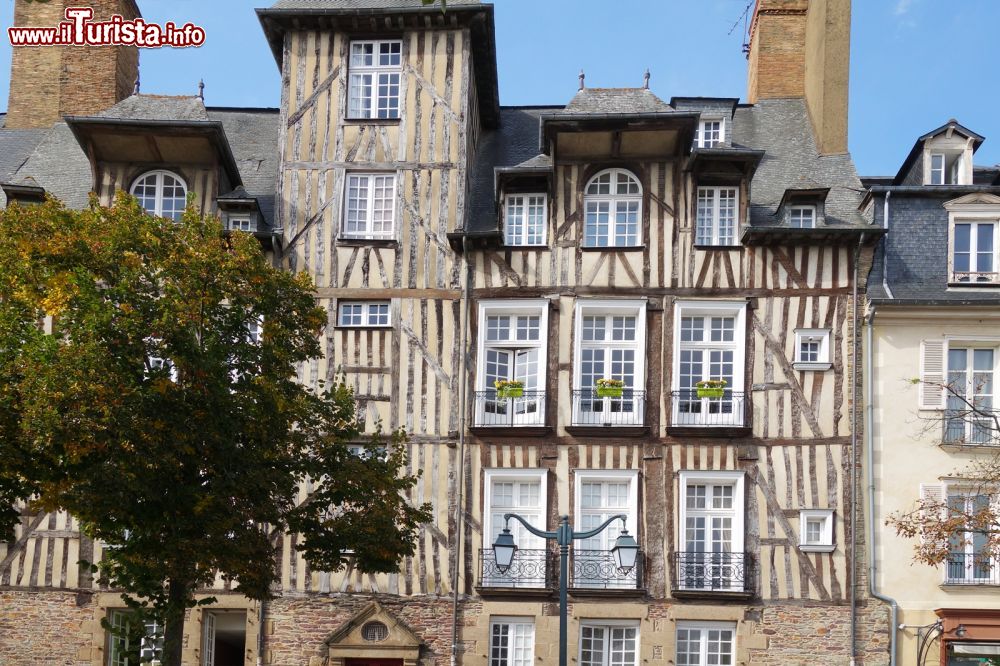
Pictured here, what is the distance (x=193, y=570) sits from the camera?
625 inches

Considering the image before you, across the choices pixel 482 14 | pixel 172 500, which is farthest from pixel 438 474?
pixel 482 14

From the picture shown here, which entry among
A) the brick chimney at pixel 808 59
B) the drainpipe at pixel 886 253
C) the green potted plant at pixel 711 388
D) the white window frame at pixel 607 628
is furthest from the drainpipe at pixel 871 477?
the brick chimney at pixel 808 59

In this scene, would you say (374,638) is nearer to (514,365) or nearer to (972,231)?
(514,365)

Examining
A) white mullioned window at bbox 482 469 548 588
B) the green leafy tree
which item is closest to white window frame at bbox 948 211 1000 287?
white mullioned window at bbox 482 469 548 588

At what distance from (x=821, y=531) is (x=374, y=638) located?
22.8ft

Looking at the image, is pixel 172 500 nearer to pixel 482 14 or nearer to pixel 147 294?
pixel 147 294

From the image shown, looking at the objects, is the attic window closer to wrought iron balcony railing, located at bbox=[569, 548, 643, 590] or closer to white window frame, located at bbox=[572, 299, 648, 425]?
wrought iron balcony railing, located at bbox=[569, 548, 643, 590]

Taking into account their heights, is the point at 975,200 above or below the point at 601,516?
above

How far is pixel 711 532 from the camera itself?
20.8 metres

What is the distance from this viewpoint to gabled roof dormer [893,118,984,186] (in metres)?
22.3

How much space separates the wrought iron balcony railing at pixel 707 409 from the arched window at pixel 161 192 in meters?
8.70

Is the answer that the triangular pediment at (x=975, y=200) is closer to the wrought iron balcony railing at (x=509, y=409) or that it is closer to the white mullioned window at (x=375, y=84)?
the wrought iron balcony railing at (x=509, y=409)

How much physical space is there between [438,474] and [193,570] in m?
5.89

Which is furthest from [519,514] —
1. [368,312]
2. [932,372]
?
[932,372]
